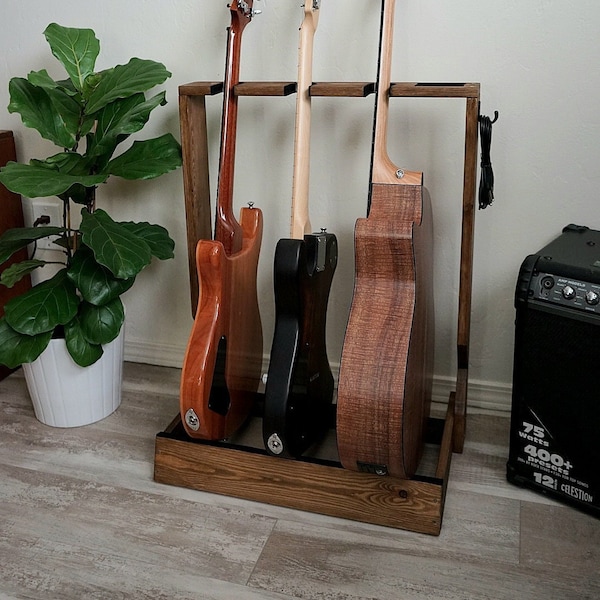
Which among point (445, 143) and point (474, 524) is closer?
point (474, 524)

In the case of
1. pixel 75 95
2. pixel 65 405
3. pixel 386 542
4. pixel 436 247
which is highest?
pixel 75 95

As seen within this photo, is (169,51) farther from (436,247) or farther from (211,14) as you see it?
(436,247)

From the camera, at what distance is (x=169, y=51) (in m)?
1.92

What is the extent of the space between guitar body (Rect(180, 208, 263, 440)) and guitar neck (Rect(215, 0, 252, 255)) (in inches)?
2.4

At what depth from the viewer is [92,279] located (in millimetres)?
1729

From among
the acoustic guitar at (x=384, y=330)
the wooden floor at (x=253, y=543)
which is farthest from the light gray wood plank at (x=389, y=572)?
the acoustic guitar at (x=384, y=330)

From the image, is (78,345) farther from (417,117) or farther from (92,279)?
(417,117)

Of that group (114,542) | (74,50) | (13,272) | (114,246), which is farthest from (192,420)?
(74,50)

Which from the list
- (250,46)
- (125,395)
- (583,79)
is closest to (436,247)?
(583,79)

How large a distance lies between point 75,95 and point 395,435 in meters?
1.06

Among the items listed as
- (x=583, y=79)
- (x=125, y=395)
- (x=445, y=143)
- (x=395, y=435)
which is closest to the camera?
(x=395, y=435)

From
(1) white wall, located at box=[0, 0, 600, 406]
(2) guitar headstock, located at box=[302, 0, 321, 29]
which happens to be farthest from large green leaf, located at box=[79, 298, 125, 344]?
(2) guitar headstock, located at box=[302, 0, 321, 29]

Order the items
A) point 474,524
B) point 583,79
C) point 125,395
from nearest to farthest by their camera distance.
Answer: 1. point 474,524
2. point 583,79
3. point 125,395

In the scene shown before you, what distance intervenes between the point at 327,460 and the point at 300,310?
32 centimetres
